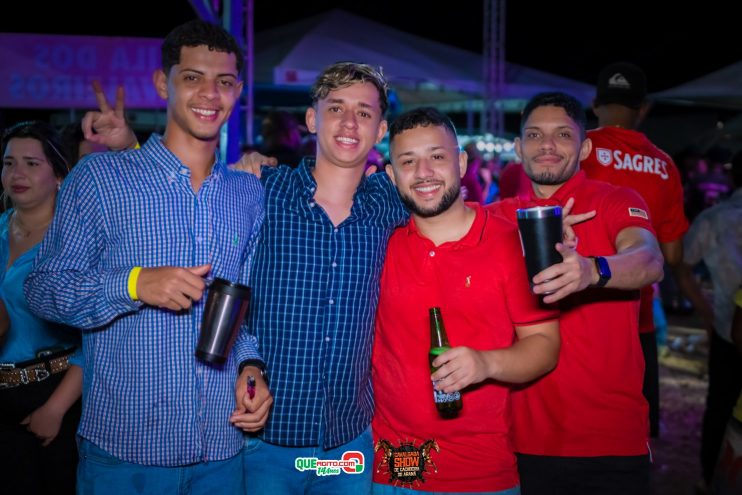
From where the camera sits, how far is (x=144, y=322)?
2.26 metres

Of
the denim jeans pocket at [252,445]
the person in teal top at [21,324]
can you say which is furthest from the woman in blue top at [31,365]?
the denim jeans pocket at [252,445]

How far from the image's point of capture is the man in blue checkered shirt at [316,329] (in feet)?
8.13

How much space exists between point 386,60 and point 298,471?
9.50 m

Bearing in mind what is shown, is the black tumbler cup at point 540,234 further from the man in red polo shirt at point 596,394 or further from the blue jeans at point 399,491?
the blue jeans at point 399,491

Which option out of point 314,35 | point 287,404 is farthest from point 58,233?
point 314,35

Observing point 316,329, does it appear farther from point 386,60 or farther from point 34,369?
point 386,60

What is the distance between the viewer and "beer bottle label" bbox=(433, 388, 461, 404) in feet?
7.64

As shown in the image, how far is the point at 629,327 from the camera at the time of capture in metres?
2.87

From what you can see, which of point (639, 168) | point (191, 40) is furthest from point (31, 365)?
point (639, 168)

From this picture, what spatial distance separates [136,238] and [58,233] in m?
0.25

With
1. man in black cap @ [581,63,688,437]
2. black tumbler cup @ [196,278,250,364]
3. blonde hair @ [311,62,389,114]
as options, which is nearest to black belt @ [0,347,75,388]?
black tumbler cup @ [196,278,250,364]

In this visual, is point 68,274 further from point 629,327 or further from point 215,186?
point 629,327

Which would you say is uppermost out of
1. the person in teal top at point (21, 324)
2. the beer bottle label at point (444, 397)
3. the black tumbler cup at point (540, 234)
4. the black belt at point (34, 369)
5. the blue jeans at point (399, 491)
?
the black tumbler cup at point (540, 234)

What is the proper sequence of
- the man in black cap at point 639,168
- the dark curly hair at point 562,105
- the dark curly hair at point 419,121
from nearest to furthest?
the dark curly hair at point 419,121 → the dark curly hair at point 562,105 → the man in black cap at point 639,168
